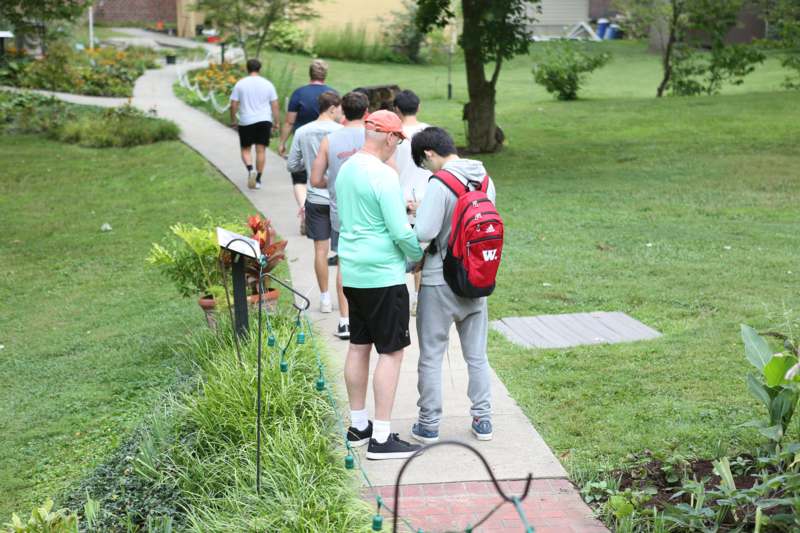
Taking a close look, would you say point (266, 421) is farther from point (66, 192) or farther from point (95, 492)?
point (66, 192)

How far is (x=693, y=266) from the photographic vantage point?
9852mm

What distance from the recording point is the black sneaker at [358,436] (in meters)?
5.74

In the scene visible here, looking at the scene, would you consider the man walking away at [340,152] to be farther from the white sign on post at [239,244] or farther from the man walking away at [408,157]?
the white sign on post at [239,244]

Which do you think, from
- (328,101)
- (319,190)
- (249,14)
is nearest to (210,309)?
(319,190)

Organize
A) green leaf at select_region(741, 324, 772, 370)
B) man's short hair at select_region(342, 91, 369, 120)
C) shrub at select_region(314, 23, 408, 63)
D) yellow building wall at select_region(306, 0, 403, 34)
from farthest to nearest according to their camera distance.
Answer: yellow building wall at select_region(306, 0, 403, 34) → shrub at select_region(314, 23, 408, 63) → man's short hair at select_region(342, 91, 369, 120) → green leaf at select_region(741, 324, 772, 370)

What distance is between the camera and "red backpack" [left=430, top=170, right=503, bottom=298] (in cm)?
536

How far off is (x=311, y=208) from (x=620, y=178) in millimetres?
8143

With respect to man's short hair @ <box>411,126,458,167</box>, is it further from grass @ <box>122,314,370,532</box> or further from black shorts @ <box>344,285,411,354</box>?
grass @ <box>122,314,370,532</box>

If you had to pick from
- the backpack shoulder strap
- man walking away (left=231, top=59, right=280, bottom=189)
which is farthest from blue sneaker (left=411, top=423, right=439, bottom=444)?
man walking away (left=231, top=59, right=280, bottom=189)

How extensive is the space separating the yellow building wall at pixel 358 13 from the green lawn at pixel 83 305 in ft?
76.6

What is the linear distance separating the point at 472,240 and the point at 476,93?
41.8ft

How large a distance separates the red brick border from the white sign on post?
1.83m

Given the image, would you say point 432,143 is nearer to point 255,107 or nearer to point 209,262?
point 209,262

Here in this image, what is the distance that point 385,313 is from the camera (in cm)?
546
